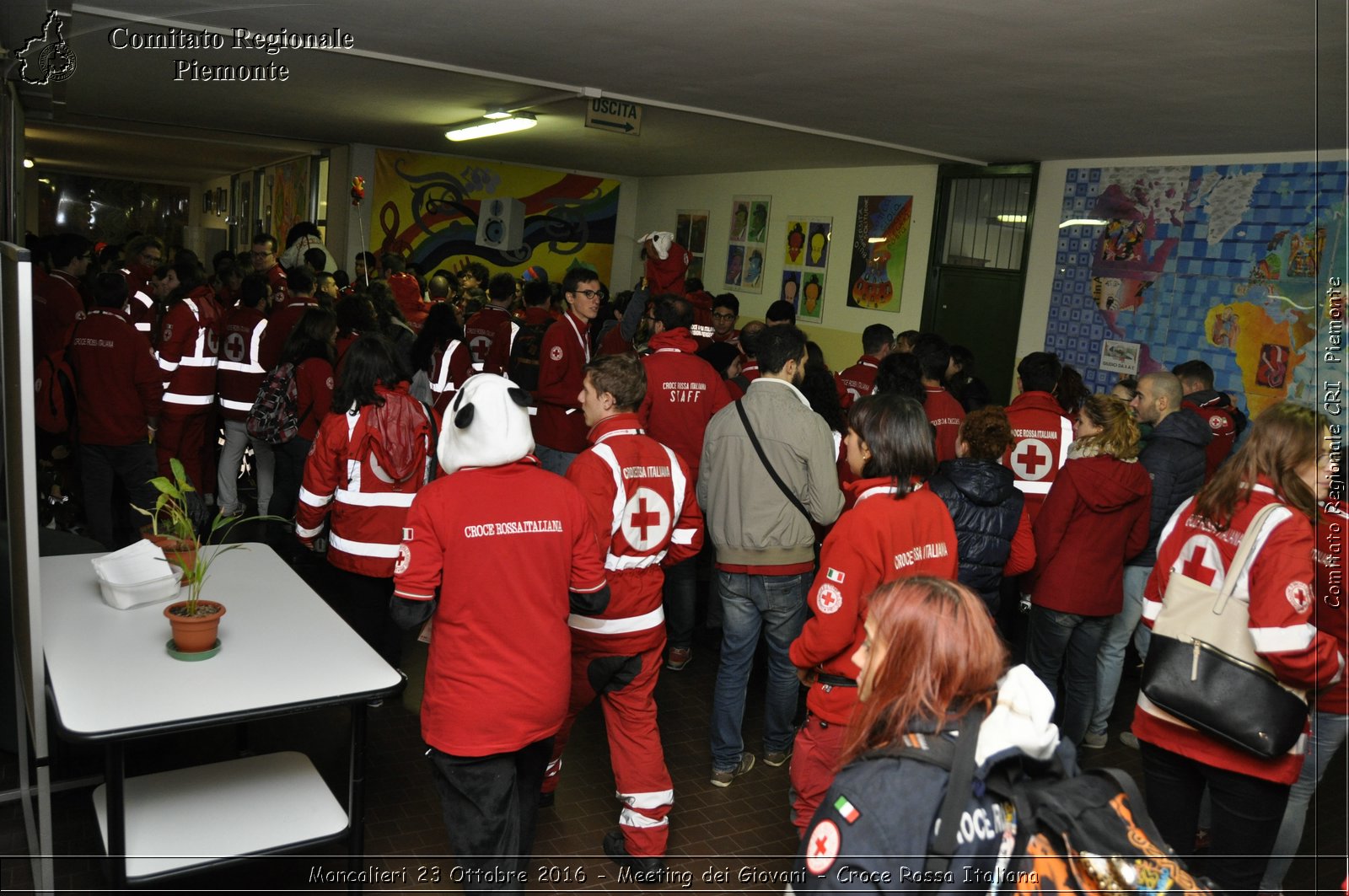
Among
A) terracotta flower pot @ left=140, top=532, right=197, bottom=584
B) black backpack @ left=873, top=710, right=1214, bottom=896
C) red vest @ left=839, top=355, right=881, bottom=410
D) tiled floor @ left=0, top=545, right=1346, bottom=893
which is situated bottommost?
tiled floor @ left=0, top=545, right=1346, bottom=893

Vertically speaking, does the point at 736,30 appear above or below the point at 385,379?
above

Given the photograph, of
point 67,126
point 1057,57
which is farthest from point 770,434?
point 67,126

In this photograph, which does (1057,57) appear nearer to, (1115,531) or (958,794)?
(1115,531)

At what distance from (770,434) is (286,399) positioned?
3.05 m

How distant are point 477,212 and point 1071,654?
1198 centimetres

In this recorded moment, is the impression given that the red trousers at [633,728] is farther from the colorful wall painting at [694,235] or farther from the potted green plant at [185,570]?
the colorful wall painting at [694,235]

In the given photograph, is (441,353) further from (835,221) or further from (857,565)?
(835,221)

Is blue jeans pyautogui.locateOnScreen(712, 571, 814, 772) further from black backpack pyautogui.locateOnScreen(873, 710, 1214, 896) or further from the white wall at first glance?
the white wall

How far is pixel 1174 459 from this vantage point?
14.6 ft

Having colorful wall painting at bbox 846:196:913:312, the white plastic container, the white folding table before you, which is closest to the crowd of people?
the white folding table

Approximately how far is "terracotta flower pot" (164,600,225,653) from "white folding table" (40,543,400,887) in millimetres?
46

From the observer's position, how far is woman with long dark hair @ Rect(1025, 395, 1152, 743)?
4082 millimetres

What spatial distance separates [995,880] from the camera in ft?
5.30

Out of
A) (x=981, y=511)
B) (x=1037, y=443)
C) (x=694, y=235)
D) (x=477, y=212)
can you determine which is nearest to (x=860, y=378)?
(x=1037, y=443)
